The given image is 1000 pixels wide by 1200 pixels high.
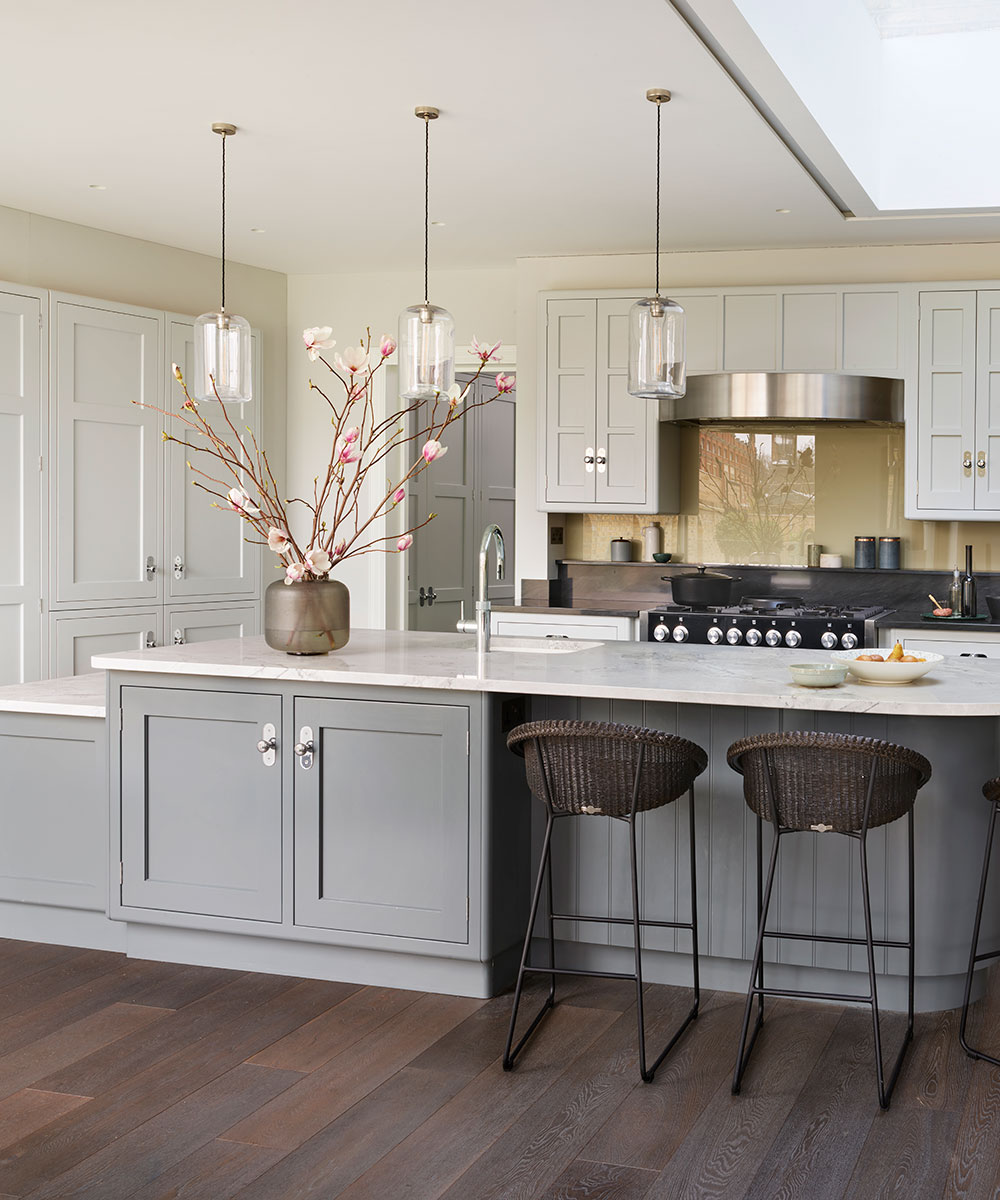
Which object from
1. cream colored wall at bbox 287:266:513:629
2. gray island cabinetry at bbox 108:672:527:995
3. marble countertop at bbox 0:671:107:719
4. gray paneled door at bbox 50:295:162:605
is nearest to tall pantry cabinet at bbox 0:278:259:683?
gray paneled door at bbox 50:295:162:605

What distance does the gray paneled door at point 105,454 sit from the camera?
574cm

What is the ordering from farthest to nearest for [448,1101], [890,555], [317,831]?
[890,555], [317,831], [448,1101]

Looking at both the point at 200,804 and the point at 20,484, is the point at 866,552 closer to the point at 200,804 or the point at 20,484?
the point at 200,804

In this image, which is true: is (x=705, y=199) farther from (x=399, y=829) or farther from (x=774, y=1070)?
(x=774, y=1070)

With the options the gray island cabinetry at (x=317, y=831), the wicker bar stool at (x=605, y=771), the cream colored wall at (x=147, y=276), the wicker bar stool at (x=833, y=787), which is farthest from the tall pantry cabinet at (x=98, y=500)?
the wicker bar stool at (x=833, y=787)

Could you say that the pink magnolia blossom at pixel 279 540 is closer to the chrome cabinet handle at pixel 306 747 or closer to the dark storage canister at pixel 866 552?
the chrome cabinet handle at pixel 306 747

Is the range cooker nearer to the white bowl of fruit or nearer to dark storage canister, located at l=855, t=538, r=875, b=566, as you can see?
dark storage canister, located at l=855, t=538, r=875, b=566

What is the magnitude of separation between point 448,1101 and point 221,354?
2.19 m

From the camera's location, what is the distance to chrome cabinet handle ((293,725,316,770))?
151 inches

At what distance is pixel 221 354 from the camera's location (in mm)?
3914

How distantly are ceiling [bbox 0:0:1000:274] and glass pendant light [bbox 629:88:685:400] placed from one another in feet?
2.21

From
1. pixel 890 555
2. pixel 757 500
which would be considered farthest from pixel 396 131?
pixel 890 555

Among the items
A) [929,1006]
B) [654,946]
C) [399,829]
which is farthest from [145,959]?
[929,1006]

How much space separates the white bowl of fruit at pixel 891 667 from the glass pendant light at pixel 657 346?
0.94 metres
